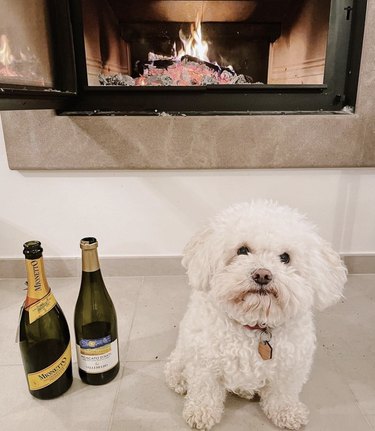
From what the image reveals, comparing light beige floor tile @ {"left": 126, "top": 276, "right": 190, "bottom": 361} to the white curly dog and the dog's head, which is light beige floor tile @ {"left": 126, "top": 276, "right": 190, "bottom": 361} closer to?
the white curly dog

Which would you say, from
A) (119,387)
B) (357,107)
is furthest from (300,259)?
(357,107)

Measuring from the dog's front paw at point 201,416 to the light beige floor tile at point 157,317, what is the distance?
28 cm

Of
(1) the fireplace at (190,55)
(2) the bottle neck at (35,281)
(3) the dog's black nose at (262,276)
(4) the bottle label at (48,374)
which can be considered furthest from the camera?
(1) the fireplace at (190,55)

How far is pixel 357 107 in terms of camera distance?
1.54 meters

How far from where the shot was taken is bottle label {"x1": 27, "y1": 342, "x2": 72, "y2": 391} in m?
1.03

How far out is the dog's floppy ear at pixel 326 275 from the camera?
86cm

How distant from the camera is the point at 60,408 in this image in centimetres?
104

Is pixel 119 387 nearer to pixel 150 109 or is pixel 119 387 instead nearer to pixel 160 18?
pixel 150 109

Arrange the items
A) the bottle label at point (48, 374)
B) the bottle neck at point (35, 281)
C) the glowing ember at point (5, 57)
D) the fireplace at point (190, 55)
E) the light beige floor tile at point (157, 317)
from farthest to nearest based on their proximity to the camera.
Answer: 1. the fireplace at point (190, 55)
2. the light beige floor tile at point (157, 317)
3. the glowing ember at point (5, 57)
4. the bottle label at point (48, 374)
5. the bottle neck at point (35, 281)

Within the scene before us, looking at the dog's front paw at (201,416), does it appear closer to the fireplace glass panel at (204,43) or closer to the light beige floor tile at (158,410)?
the light beige floor tile at (158,410)

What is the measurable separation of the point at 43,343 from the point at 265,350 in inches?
23.4

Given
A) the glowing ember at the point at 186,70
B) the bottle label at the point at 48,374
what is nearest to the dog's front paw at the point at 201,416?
the bottle label at the point at 48,374

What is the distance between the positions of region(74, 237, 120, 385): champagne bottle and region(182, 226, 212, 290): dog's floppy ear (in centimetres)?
27

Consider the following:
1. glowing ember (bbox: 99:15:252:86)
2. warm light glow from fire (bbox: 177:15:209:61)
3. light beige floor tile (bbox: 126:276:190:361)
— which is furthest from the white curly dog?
warm light glow from fire (bbox: 177:15:209:61)
